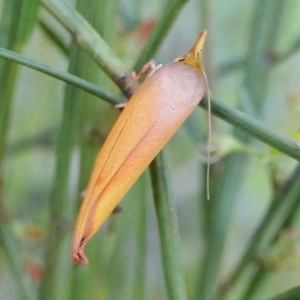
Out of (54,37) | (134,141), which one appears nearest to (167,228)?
(134,141)

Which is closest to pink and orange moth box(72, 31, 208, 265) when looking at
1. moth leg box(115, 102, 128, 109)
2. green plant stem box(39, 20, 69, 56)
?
moth leg box(115, 102, 128, 109)

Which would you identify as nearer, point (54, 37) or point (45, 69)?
point (45, 69)

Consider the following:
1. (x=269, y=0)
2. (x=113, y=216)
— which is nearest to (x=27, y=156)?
(x=113, y=216)

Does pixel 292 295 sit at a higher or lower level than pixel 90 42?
lower

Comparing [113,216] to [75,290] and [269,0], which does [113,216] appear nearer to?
[75,290]

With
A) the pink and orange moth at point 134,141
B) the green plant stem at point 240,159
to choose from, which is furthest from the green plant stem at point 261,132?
the green plant stem at point 240,159

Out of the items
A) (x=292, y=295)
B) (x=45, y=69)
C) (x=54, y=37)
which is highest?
(x=54, y=37)

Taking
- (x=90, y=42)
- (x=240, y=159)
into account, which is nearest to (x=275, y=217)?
(x=240, y=159)

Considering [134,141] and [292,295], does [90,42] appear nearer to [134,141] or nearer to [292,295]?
[134,141]

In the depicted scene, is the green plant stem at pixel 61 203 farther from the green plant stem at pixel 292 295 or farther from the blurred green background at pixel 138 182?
the green plant stem at pixel 292 295
